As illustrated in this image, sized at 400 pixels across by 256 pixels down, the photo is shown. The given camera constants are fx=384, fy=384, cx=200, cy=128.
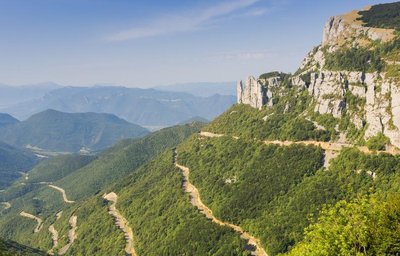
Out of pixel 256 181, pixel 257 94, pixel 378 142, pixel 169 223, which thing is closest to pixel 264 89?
pixel 257 94

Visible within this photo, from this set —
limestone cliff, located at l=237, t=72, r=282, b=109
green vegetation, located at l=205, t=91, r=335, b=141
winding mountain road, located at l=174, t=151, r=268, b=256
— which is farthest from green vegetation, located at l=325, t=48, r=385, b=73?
winding mountain road, located at l=174, t=151, r=268, b=256

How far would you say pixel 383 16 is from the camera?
169 m

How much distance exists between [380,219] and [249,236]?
68899 mm

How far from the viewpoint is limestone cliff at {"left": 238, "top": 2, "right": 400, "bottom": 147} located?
118250 mm

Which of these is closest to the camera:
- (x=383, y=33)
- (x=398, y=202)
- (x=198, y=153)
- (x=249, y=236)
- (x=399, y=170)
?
(x=398, y=202)

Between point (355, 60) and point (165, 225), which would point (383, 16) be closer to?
point (355, 60)

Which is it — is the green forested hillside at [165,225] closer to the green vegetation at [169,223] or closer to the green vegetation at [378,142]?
the green vegetation at [169,223]

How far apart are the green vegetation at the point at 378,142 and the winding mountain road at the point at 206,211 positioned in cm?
4487

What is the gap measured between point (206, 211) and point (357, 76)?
73429 mm

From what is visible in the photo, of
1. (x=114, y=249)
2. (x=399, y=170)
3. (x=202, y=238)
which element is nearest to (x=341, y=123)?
(x=399, y=170)

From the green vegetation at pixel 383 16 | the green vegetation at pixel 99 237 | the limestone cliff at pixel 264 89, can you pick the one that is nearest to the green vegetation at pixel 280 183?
the limestone cliff at pixel 264 89

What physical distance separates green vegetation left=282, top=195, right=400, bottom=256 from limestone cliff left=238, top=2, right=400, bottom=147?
6437cm

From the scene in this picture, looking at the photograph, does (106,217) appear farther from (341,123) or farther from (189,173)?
(341,123)

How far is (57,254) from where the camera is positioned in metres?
174
